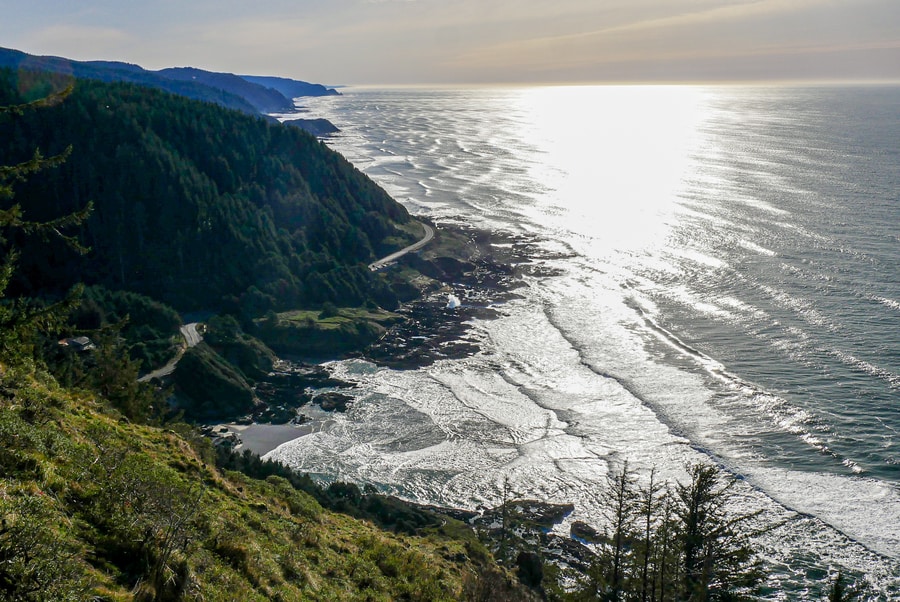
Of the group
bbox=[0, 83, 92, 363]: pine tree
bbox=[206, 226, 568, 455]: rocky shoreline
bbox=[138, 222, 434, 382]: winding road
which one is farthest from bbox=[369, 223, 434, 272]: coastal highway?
bbox=[0, 83, 92, 363]: pine tree

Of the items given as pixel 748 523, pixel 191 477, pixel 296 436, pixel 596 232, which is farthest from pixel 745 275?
pixel 191 477

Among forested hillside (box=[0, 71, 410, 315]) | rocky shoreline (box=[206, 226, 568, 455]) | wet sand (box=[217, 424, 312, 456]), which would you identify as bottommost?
wet sand (box=[217, 424, 312, 456])

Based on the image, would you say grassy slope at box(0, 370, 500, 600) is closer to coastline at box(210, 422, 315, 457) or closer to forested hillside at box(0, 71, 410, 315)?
coastline at box(210, 422, 315, 457)

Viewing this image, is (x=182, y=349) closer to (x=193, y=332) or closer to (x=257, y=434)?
(x=193, y=332)

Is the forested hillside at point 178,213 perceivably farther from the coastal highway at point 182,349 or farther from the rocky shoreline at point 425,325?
the coastal highway at point 182,349

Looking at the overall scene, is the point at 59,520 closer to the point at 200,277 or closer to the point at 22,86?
the point at 200,277
